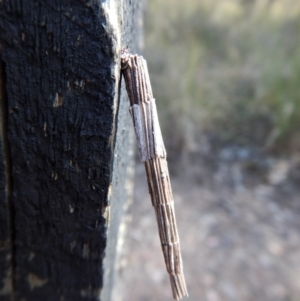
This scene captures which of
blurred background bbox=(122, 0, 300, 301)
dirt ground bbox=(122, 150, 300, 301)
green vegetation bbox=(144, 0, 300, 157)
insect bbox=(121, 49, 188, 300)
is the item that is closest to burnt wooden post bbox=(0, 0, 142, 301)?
insect bbox=(121, 49, 188, 300)

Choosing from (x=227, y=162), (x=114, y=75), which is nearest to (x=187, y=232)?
(x=227, y=162)

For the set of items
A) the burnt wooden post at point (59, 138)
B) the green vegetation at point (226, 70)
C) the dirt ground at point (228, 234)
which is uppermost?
the green vegetation at point (226, 70)

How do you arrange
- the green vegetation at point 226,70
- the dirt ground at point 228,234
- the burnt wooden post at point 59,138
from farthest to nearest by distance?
the green vegetation at point 226,70 → the dirt ground at point 228,234 → the burnt wooden post at point 59,138

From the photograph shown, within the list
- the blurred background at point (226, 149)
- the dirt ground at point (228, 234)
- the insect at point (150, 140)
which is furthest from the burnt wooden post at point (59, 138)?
the blurred background at point (226, 149)

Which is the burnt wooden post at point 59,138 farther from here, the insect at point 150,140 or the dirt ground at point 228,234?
the dirt ground at point 228,234

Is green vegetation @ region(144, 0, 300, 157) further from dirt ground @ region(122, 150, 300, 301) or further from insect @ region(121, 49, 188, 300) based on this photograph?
insect @ region(121, 49, 188, 300)

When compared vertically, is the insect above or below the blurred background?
below

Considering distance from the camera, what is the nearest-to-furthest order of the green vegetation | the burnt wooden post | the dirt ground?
the burnt wooden post, the dirt ground, the green vegetation

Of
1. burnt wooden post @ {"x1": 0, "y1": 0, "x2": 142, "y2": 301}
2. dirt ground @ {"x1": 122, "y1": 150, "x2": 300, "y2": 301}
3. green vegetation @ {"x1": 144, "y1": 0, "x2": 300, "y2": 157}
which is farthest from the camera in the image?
green vegetation @ {"x1": 144, "y1": 0, "x2": 300, "y2": 157}
